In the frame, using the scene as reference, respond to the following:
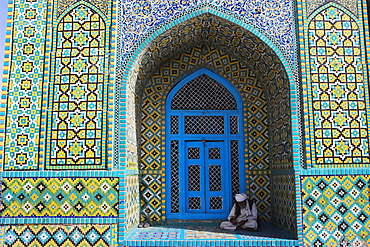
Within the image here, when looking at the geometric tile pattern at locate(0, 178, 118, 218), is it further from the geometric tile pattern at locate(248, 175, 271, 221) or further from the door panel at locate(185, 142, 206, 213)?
the geometric tile pattern at locate(248, 175, 271, 221)

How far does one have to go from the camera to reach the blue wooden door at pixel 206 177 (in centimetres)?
642

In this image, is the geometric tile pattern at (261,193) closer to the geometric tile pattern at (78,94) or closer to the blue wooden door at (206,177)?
the blue wooden door at (206,177)

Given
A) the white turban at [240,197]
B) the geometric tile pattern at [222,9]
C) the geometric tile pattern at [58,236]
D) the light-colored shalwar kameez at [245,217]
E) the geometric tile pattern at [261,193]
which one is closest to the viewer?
the geometric tile pattern at [58,236]

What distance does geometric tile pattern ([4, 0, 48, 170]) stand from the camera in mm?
5375

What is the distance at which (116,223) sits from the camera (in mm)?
5266

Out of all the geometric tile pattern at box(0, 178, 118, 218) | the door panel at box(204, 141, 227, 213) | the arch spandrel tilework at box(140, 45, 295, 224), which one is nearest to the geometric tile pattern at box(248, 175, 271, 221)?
the arch spandrel tilework at box(140, 45, 295, 224)

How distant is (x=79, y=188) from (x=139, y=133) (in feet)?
4.78

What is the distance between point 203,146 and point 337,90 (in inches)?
85.9

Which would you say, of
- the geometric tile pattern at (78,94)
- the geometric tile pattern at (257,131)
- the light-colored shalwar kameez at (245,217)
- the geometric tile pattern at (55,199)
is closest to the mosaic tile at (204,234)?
the light-colored shalwar kameez at (245,217)

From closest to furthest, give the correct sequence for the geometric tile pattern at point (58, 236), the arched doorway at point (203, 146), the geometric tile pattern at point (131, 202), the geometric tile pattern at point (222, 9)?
the geometric tile pattern at point (58, 236) → the geometric tile pattern at point (131, 202) → the geometric tile pattern at point (222, 9) → the arched doorway at point (203, 146)

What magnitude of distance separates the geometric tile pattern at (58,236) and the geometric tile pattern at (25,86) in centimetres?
80

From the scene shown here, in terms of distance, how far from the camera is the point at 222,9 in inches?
225

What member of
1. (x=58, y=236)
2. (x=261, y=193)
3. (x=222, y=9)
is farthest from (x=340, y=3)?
(x=58, y=236)

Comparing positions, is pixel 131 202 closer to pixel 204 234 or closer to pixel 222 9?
pixel 204 234
